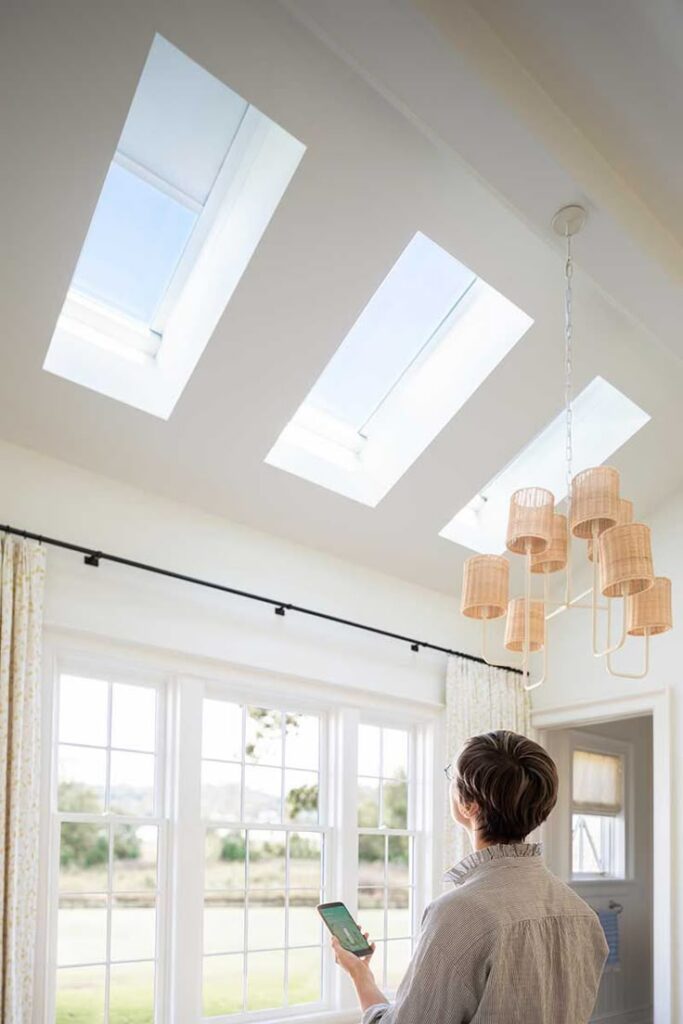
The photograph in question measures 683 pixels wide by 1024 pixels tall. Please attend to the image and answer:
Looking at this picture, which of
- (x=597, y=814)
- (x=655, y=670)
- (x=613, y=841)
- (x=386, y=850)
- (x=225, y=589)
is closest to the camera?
(x=225, y=589)

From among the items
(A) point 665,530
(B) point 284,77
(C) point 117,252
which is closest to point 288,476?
(C) point 117,252

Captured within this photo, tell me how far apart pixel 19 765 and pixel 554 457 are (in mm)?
3376

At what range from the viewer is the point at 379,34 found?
2838mm

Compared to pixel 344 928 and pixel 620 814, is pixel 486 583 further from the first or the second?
pixel 620 814

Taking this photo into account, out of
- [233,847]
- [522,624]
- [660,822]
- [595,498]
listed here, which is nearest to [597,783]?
[660,822]

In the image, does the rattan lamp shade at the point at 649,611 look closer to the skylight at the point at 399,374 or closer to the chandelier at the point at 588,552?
the chandelier at the point at 588,552

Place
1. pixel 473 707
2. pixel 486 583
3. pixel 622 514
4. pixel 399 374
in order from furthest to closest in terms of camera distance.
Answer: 1. pixel 473 707
2. pixel 399 374
3. pixel 486 583
4. pixel 622 514

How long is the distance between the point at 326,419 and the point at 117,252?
1.50 m

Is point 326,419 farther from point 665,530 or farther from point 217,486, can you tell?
point 665,530

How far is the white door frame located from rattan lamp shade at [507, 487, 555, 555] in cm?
274

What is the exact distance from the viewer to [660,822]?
562cm

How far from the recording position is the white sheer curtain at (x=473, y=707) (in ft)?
19.2

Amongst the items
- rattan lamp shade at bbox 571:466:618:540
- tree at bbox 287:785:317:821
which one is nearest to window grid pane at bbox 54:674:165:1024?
tree at bbox 287:785:317:821

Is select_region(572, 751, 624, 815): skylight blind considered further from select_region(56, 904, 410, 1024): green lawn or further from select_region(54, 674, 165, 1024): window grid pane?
select_region(54, 674, 165, 1024): window grid pane
